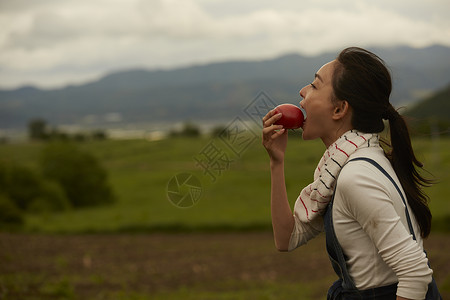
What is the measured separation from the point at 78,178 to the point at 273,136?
41.3 m

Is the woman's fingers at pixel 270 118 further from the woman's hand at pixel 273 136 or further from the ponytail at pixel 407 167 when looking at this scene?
the ponytail at pixel 407 167

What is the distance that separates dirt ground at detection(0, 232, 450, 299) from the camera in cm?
1413

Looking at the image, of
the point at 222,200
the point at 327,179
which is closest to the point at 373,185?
the point at 327,179

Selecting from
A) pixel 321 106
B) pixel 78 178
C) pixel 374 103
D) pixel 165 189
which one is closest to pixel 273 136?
pixel 321 106

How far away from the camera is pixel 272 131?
257 cm

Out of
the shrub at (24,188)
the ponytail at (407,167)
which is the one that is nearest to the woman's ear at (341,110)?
the ponytail at (407,167)

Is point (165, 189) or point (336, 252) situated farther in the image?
point (165, 189)

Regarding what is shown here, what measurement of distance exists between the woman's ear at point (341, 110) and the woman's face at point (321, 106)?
0.02 metres

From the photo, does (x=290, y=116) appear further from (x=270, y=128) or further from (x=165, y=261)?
(x=165, y=261)

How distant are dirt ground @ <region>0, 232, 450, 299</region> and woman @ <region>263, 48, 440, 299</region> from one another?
856 cm

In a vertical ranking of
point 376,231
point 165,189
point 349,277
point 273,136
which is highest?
point 273,136

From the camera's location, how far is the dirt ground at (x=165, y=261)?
46.4ft

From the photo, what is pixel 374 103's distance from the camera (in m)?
2.38

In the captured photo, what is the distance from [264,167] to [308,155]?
4943 mm
